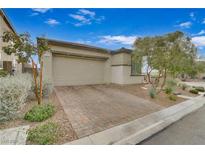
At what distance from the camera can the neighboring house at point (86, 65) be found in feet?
31.4

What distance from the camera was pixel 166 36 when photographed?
7625 millimetres

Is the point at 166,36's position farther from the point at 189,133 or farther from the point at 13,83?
the point at 13,83

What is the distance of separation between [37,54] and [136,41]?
7159mm

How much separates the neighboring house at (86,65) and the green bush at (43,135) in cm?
645

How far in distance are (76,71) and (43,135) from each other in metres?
8.20

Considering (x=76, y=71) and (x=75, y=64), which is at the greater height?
(x=75, y=64)

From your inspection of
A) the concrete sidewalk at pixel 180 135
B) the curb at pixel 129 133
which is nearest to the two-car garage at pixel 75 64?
the curb at pixel 129 133

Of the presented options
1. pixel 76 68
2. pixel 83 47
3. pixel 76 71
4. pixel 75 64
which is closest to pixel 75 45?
pixel 83 47

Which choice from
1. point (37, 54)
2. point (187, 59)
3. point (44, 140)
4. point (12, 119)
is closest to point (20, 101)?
point (12, 119)

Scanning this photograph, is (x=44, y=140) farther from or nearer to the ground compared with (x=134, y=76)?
nearer to the ground

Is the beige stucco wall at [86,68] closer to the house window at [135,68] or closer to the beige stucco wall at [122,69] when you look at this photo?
the beige stucco wall at [122,69]

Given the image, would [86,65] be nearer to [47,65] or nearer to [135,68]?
[47,65]

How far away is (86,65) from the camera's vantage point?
1124 cm

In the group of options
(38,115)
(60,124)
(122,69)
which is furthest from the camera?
(122,69)
